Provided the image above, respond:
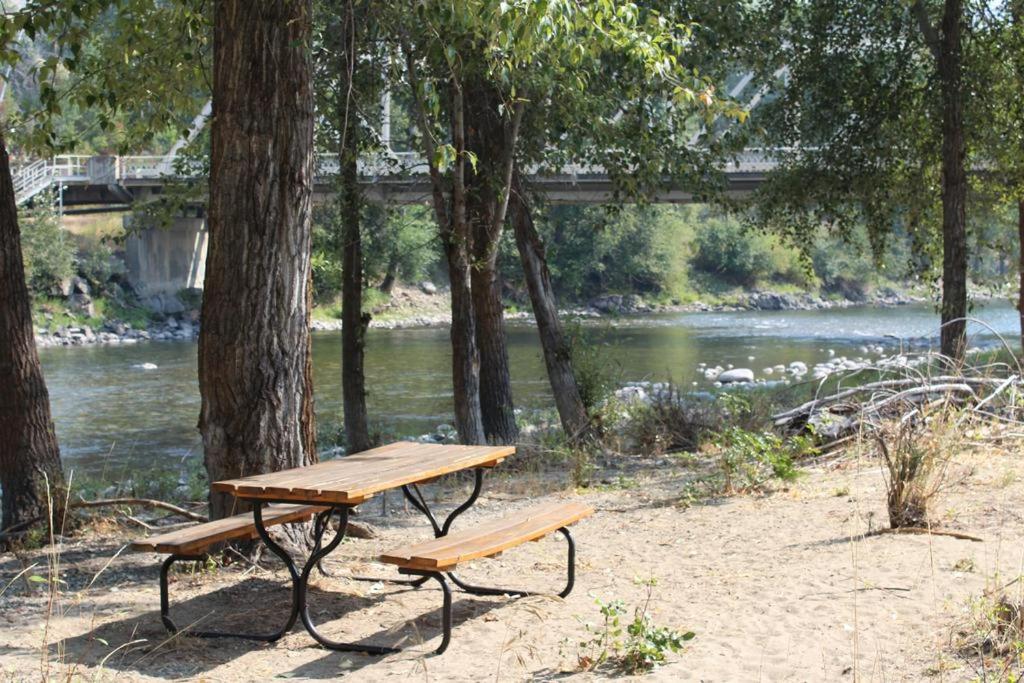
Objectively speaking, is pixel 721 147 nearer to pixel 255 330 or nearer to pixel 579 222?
pixel 255 330

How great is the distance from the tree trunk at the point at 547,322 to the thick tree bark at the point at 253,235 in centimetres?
617

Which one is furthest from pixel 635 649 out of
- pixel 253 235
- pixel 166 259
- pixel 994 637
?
pixel 166 259

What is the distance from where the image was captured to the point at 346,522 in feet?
14.4

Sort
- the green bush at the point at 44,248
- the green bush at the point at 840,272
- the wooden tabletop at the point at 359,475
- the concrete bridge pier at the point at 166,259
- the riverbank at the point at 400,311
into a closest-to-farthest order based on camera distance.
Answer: the wooden tabletop at the point at 359,475 → the riverbank at the point at 400,311 → the green bush at the point at 44,248 → the concrete bridge pier at the point at 166,259 → the green bush at the point at 840,272

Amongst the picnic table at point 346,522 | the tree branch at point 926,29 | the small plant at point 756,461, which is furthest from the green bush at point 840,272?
the picnic table at point 346,522

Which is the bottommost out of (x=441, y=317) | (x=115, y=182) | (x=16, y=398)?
(x=441, y=317)

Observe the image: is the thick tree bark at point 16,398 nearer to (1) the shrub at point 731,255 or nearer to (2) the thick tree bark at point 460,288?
(2) the thick tree bark at point 460,288

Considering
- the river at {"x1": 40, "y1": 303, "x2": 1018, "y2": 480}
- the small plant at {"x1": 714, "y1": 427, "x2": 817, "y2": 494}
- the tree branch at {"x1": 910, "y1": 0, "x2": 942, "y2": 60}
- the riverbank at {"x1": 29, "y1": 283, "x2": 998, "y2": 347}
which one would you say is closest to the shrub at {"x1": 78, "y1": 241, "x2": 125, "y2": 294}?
the riverbank at {"x1": 29, "y1": 283, "x2": 998, "y2": 347}

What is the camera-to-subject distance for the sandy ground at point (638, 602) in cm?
397

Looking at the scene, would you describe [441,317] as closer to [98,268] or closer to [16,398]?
[98,268]

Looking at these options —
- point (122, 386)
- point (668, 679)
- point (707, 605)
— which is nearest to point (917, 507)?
point (707, 605)

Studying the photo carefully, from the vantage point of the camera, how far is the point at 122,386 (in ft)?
77.8

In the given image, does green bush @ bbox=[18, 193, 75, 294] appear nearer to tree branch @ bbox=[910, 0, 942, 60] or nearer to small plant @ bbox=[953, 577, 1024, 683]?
tree branch @ bbox=[910, 0, 942, 60]

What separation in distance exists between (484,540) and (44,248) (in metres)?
37.6
